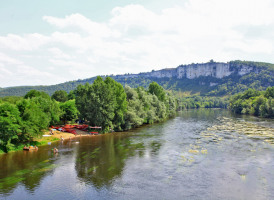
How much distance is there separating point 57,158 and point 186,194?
27.7 meters

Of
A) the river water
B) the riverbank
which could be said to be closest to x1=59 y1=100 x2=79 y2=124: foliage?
the riverbank

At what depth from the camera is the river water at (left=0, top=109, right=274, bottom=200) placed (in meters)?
30.5

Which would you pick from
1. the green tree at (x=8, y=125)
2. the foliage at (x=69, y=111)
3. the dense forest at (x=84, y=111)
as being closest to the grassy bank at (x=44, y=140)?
the dense forest at (x=84, y=111)

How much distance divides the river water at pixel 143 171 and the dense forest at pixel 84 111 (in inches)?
199

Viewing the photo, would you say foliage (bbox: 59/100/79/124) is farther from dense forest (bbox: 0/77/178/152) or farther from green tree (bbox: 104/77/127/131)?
green tree (bbox: 104/77/127/131)

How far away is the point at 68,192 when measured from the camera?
30.9 metres

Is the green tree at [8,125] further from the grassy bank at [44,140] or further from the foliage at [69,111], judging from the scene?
the foliage at [69,111]

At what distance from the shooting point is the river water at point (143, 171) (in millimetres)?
30498

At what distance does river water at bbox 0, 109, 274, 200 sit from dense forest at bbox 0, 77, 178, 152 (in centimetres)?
505

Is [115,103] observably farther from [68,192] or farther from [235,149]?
[68,192]

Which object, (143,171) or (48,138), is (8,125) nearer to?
(48,138)

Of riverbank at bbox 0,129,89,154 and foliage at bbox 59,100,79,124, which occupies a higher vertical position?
foliage at bbox 59,100,79,124

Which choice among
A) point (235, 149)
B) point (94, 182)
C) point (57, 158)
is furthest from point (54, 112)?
point (235, 149)

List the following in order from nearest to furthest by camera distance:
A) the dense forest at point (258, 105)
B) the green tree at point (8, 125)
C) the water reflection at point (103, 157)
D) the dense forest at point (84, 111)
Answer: the water reflection at point (103, 157) < the green tree at point (8, 125) < the dense forest at point (84, 111) < the dense forest at point (258, 105)
